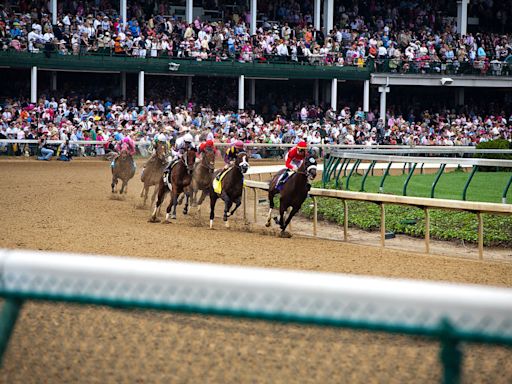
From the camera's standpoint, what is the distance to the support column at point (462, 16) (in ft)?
109

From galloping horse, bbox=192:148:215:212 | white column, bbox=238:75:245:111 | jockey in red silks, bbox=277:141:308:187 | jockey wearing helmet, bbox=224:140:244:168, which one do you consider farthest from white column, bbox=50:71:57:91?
jockey in red silks, bbox=277:141:308:187

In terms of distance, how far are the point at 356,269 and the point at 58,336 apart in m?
6.14

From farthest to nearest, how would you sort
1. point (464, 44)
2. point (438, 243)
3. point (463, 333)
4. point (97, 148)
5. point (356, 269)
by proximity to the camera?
1. point (464, 44)
2. point (97, 148)
3. point (438, 243)
4. point (356, 269)
5. point (463, 333)

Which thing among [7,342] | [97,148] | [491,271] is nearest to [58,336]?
[7,342]

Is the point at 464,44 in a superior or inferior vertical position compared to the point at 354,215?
superior

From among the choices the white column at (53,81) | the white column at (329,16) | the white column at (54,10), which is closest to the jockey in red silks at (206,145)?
the white column at (54,10)

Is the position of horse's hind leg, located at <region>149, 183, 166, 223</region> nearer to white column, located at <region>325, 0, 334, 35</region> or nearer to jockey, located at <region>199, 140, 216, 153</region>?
jockey, located at <region>199, 140, 216, 153</region>

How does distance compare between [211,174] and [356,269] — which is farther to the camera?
[211,174]

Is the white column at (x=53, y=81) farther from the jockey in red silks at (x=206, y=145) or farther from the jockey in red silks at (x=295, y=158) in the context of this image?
the jockey in red silks at (x=295, y=158)

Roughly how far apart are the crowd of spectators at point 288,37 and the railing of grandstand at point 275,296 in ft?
79.4

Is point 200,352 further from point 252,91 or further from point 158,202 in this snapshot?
point 252,91

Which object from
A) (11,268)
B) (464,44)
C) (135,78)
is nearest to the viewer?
(11,268)

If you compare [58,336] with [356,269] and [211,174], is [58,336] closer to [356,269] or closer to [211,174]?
[356,269]

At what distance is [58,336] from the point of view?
207 centimetres
